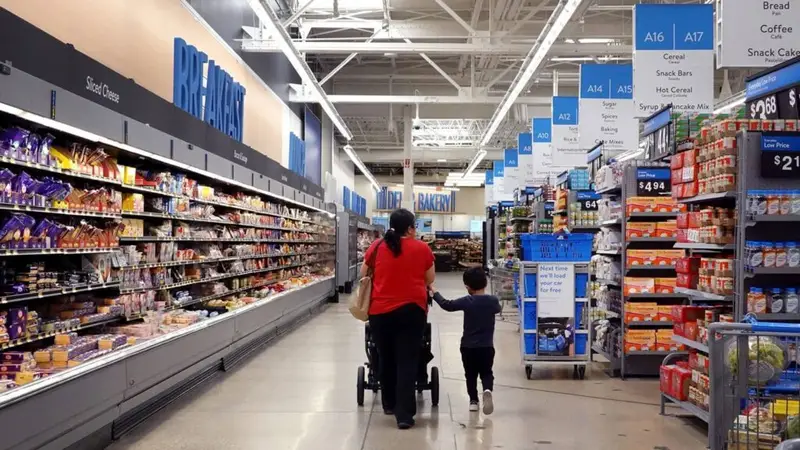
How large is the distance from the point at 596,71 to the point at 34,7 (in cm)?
786

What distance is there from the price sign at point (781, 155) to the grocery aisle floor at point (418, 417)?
1.96 m

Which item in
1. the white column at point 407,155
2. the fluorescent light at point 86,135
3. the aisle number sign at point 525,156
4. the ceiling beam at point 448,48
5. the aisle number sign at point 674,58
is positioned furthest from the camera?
the white column at point 407,155

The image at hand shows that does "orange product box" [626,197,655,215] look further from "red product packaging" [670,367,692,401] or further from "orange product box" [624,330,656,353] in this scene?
"red product packaging" [670,367,692,401]

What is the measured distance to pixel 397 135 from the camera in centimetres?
3003

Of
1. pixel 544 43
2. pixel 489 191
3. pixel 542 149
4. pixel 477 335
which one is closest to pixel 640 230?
pixel 477 335

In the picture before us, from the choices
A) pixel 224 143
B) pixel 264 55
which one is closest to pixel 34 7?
pixel 224 143

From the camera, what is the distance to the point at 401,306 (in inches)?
208

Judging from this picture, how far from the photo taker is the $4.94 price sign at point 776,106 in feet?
16.9

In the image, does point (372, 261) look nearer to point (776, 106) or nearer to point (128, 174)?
point (128, 174)

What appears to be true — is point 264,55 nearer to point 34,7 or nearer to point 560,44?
point 560,44

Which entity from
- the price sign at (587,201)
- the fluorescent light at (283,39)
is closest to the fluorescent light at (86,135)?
the fluorescent light at (283,39)

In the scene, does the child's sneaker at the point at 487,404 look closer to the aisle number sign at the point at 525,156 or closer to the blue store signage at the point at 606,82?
the blue store signage at the point at 606,82

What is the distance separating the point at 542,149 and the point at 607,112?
15.4 ft

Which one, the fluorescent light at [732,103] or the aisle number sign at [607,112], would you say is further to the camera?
the fluorescent light at [732,103]
